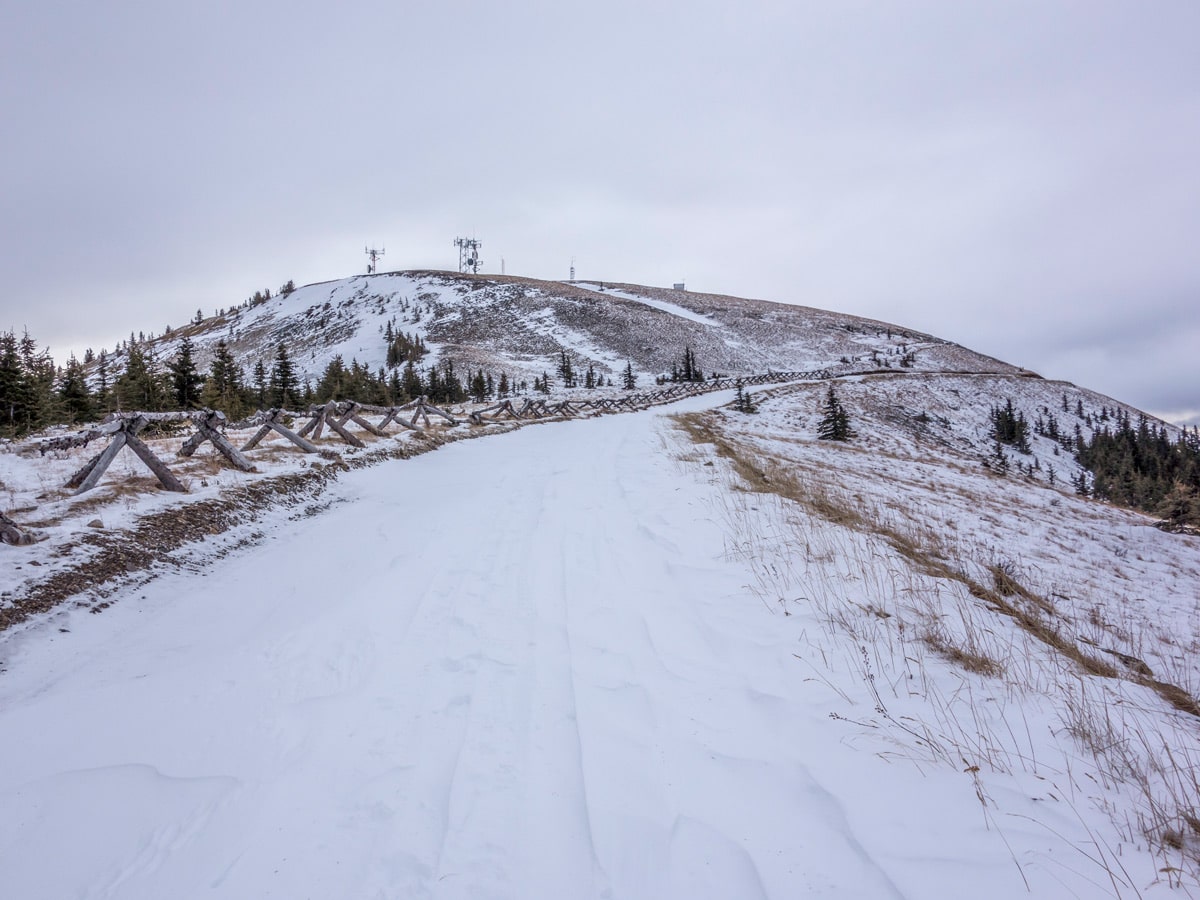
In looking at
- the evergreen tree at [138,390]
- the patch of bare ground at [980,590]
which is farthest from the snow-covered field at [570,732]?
the evergreen tree at [138,390]

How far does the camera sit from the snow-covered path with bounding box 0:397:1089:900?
6.59 ft

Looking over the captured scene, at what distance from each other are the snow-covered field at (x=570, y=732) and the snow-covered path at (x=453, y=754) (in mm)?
16

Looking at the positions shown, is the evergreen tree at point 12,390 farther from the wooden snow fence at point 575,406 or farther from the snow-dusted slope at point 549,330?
the snow-dusted slope at point 549,330

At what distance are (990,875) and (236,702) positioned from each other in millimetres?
4099

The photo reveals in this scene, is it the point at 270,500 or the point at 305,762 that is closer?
the point at 305,762

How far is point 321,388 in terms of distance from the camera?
4353 cm

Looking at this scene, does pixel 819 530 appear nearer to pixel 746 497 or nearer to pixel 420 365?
pixel 746 497

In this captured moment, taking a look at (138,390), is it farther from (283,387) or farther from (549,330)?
(549,330)

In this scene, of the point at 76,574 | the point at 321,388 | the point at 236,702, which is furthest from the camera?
the point at 321,388

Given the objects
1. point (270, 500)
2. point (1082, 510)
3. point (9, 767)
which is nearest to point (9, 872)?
point (9, 767)

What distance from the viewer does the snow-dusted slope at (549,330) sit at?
8138 cm

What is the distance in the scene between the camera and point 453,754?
2674mm

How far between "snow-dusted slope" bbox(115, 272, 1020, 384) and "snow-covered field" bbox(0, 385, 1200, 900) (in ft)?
211

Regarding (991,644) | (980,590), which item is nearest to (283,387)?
(980,590)
